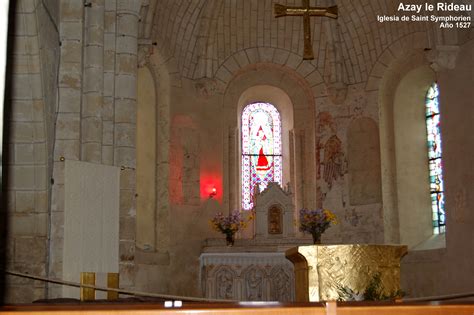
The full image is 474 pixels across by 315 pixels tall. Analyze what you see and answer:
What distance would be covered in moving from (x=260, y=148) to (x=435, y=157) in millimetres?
3717

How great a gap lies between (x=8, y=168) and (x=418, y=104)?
8.51 meters

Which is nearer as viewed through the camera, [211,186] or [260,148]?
[211,186]

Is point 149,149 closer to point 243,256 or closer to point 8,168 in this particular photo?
point 243,256

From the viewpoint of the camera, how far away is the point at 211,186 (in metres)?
14.2

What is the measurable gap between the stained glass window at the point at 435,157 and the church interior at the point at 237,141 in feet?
0.14

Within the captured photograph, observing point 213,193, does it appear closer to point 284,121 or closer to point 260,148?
point 260,148

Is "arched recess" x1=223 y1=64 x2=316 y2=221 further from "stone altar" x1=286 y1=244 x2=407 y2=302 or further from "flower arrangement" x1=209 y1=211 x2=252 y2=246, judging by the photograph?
"stone altar" x1=286 y1=244 x2=407 y2=302

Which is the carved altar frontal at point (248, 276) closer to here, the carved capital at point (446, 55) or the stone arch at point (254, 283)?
the stone arch at point (254, 283)

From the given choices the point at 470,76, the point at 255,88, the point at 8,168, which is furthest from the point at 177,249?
the point at 470,76

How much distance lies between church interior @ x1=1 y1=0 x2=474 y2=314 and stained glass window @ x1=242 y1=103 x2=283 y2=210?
0.03 m

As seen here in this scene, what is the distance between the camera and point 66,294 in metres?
8.30

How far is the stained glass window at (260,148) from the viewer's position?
49.9ft

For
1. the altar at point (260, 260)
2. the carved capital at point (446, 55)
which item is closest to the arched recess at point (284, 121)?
the altar at point (260, 260)

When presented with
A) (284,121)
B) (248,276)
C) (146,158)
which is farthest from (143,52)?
(284,121)
